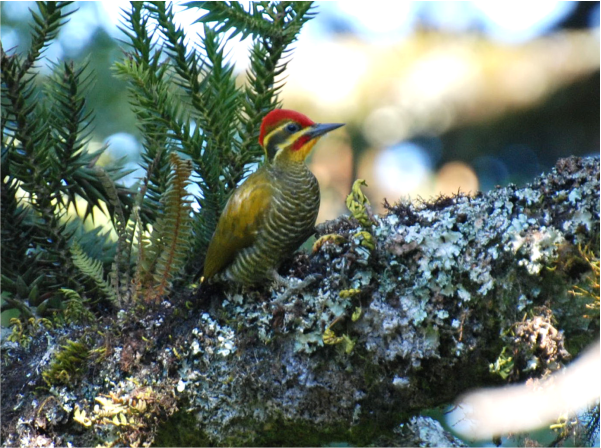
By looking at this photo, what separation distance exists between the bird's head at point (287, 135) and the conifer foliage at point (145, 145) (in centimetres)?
10

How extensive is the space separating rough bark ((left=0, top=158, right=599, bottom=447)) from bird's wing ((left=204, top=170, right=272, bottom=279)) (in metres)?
0.36

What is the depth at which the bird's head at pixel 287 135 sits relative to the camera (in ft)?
9.12

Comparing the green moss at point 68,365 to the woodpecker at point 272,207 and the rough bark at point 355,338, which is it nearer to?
the rough bark at point 355,338

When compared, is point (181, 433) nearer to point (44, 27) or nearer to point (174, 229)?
point (174, 229)

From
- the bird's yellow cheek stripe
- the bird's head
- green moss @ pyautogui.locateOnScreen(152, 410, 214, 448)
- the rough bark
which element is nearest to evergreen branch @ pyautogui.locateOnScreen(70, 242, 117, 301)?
the rough bark

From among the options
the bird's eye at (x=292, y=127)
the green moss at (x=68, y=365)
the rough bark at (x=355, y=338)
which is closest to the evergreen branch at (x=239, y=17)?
the bird's eye at (x=292, y=127)

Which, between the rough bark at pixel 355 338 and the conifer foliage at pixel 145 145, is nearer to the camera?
the rough bark at pixel 355 338

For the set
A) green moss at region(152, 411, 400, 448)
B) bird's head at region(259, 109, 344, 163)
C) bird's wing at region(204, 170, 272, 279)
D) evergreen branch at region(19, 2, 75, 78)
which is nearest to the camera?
green moss at region(152, 411, 400, 448)

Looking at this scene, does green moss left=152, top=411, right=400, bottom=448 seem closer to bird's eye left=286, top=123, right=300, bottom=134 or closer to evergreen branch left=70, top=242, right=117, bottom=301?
evergreen branch left=70, top=242, right=117, bottom=301

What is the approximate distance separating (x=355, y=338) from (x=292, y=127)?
1209 millimetres

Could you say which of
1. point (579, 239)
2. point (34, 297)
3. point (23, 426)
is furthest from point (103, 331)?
point (579, 239)

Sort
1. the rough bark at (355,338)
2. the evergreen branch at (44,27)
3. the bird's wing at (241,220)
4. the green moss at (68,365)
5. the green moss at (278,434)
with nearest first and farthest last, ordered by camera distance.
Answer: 1. the rough bark at (355,338)
2. the green moss at (278,434)
3. the green moss at (68,365)
4. the evergreen branch at (44,27)
5. the bird's wing at (241,220)

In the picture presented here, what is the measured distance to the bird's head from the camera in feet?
9.12

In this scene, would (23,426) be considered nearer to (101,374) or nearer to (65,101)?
(101,374)
